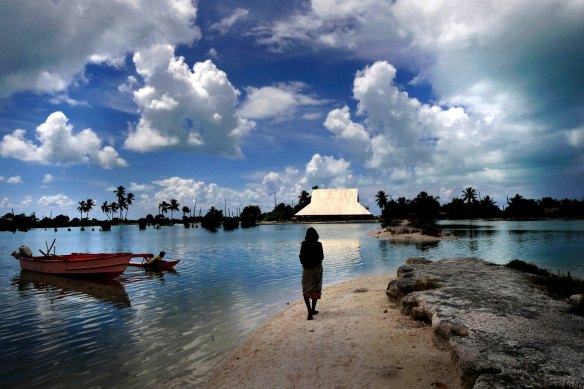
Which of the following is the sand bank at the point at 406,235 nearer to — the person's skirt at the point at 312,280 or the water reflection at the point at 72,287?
the water reflection at the point at 72,287

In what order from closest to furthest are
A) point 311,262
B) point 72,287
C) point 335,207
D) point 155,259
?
point 311,262 → point 72,287 → point 155,259 → point 335,207

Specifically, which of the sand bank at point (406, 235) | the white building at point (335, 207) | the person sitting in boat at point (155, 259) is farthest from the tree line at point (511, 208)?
the person sitting in boat at point (155, 259)

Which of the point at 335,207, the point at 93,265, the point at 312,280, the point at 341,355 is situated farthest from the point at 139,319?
the point at 335,207

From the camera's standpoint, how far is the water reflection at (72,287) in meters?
16.6

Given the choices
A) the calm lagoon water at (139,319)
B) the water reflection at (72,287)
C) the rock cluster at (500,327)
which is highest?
the rock cluster at (500,327)

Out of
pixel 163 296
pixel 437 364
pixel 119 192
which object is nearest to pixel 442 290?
pixel 437 364

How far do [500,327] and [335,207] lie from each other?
10450cm

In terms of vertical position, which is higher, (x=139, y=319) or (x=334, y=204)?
(x=334, y=204)

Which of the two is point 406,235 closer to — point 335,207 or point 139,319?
point 139,319

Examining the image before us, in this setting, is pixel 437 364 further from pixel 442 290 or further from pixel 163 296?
pixel 163 296

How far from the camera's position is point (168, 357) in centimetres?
861

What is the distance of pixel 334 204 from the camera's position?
369ft

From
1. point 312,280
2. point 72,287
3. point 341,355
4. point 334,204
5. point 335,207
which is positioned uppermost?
point 334,204

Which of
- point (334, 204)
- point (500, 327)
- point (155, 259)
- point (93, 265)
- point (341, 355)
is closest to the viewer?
point (500, 327)
